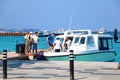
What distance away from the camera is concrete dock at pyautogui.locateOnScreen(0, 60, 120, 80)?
15898 mm

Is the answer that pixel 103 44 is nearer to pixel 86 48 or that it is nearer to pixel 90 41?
pixel 90 41

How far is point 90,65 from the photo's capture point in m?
20.1

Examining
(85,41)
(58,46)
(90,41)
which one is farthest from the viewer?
(90,41)

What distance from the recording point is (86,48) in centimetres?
2786

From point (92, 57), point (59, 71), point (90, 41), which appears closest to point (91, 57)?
point (92, 57)

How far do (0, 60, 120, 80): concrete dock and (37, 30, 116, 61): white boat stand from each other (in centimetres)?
608

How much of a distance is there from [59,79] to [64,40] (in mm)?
13616

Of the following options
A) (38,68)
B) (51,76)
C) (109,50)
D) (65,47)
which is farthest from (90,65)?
(109,50)

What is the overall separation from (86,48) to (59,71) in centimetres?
1014

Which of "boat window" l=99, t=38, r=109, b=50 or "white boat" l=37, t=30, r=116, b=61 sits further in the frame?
"boat window" l=99, t=38, r=109, b=50

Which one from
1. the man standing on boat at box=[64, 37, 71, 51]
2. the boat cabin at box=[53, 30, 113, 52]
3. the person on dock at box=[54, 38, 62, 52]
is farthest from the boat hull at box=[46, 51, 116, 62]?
the man standing on boat at box=[64, 37, 71, 51]

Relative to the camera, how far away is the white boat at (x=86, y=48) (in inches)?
1060

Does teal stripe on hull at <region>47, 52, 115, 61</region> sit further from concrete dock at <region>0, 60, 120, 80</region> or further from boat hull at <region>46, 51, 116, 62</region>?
concrete dock at <region>0, 60, 120, 80</region>

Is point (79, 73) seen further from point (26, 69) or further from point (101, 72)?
point (26, 69)
